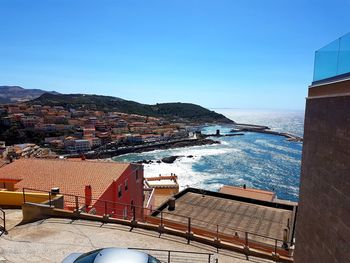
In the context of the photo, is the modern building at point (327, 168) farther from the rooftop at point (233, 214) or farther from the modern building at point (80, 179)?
the modern building at point (80, 179)

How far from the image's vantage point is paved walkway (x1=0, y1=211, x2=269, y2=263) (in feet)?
27.9

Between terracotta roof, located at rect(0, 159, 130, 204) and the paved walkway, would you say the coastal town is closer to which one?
terracotta roof, located at rect(0, 159, 130, 204)

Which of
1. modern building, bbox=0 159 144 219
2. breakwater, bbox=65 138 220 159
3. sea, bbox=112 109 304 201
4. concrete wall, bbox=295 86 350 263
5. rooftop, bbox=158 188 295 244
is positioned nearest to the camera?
concrete wall, bbox=295 86 350 263

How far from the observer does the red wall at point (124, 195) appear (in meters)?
17.3

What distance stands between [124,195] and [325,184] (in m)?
15.4

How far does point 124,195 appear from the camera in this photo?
2052cm

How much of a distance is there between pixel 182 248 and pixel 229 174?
59462 mm

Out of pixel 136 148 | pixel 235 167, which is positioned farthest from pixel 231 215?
pixel 136 148

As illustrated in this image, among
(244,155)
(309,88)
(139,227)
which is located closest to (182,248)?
(139,227)

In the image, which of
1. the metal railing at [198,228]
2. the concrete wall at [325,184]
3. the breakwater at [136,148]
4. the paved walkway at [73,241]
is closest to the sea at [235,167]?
the breakwater at [136,148]

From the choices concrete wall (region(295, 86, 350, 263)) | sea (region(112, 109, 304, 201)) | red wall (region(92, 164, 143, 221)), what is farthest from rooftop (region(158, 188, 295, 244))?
sea (region(112, 109, 304, 201))

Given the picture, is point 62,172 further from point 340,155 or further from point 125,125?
point 125,125

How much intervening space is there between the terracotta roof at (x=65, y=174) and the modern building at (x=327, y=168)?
1169 centimetres

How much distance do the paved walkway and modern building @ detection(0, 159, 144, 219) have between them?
4.69 metres
